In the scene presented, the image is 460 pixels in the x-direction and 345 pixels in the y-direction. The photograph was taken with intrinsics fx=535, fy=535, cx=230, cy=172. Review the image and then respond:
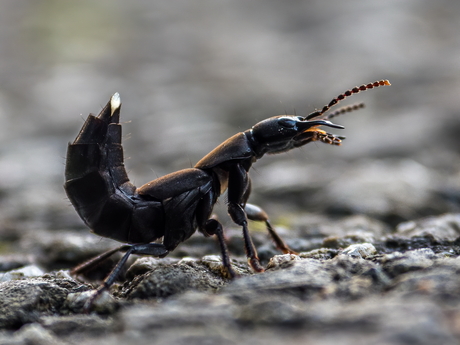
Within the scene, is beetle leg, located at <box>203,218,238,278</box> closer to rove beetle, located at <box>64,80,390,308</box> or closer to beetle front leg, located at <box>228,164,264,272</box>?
rove beetle, located at <box>64,80,390,308</box>

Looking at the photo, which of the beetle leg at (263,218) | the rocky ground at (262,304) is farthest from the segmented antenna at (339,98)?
the rocky ground at (262,304)

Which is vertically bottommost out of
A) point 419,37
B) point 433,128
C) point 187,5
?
point 433,128

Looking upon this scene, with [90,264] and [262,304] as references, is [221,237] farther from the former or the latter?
[262,304]

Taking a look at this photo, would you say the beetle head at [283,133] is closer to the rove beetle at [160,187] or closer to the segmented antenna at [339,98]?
the rove beetle at [160,187]

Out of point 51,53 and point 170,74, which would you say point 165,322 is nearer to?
point 170,74

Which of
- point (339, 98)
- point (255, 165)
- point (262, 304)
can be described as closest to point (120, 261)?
point (262, 304)

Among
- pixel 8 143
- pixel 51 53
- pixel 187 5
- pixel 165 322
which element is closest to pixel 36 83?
pixel 51 53
